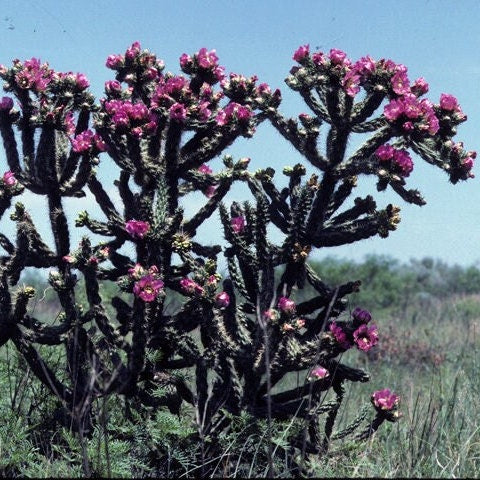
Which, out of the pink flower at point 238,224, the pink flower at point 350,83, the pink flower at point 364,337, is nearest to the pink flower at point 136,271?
the pink flower at point 238,224

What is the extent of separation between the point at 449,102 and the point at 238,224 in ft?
5.08

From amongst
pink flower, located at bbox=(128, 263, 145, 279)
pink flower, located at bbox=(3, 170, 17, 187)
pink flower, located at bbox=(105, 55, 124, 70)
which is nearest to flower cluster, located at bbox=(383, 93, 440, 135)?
pink flower, located at bbox=(128, 263, 145, 279)

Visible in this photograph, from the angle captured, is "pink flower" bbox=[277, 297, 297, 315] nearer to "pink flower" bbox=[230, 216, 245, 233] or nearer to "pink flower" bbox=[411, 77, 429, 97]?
"pink flower" bbox=[230, 216, 245, 233]

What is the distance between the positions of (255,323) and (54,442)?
5.08 feet

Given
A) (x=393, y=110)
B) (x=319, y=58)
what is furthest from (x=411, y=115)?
(x=319, y=58)

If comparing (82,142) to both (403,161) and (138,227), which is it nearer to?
(138,227)

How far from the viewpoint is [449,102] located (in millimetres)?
5168

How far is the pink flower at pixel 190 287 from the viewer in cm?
491

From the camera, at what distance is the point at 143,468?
15.7ft

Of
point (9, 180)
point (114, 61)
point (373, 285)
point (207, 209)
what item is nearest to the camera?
point (9, 180)

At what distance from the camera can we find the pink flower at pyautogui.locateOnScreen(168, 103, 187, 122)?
504 centimetres

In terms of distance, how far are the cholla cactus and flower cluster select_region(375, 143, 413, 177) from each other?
0.06ft

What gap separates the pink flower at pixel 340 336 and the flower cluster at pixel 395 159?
1012mm

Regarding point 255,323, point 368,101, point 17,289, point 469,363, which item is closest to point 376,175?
point 368,101
